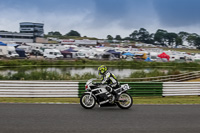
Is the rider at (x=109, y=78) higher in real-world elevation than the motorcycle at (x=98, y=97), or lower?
higher

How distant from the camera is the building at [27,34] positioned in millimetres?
114875

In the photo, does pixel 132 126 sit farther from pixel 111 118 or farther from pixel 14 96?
pixel 14 96

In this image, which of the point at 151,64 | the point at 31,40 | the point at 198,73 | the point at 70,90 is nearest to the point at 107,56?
the point at 151,64

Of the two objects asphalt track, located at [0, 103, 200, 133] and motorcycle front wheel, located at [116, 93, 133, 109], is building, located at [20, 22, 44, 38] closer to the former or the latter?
motorcycle front wheel, located at [116, 93, 133, 109]

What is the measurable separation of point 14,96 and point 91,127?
7.96 metres

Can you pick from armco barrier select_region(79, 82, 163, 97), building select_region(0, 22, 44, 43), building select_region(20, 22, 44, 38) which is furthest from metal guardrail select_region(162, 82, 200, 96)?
building select_region(20, 22, 44, 38)

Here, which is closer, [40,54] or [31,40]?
[40,54]

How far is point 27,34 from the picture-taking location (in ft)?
401

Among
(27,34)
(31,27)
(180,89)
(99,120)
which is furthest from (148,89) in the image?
(31,27)

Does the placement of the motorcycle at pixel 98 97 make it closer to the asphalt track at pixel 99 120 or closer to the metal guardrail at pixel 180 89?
the asphalt track at pixel 99 120

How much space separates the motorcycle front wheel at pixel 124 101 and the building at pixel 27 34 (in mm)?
108252

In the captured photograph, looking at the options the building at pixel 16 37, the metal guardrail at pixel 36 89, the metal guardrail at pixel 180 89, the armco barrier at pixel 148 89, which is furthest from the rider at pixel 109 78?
the building at pixel 16 37

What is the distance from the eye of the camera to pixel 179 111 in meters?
10.7

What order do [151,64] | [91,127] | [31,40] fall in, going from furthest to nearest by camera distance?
[31,40], [151,64], [91,127]
